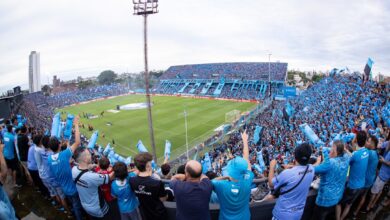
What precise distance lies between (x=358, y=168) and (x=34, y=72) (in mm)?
73917

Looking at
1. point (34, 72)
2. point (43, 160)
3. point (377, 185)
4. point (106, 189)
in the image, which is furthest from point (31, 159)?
point (34, 72)

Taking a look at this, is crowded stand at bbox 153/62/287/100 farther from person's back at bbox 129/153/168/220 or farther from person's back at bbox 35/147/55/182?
person's back at bbox 129/153/168/220

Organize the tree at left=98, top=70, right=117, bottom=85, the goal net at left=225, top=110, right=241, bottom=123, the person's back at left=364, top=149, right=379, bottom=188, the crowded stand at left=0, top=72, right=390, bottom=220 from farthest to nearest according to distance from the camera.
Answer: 1. the tree at left=98, top=70, right=117, bottom=85
2. the goal net at left=225, top=110, right=241, bottom=123
3. the person's back at left=364, top=149, right=379, bottom=188
4. the crowded stand at left=0, top=72, right=390, bottom=220

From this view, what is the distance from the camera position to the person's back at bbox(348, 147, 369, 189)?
3746 millimetres

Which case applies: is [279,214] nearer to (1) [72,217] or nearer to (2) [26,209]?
(1) [72,217]

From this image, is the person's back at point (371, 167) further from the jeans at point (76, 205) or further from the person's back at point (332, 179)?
the jeans at point (76, 205)

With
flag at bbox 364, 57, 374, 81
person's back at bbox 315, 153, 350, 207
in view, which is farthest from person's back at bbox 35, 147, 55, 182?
flag at bbox 364, 57, 374, 81

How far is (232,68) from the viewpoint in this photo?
198 ft

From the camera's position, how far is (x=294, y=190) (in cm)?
297

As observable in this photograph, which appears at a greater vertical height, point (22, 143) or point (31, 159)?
point (22, 143)

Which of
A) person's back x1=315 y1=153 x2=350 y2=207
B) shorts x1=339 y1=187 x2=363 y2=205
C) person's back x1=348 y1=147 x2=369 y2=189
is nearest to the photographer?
person's back x1=315 y1=153 x2=350 y2=207

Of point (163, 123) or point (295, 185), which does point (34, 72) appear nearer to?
point (163, 123)

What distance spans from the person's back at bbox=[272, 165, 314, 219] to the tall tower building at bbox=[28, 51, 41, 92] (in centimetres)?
7153

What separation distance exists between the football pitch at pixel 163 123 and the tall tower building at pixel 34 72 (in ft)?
81.5
